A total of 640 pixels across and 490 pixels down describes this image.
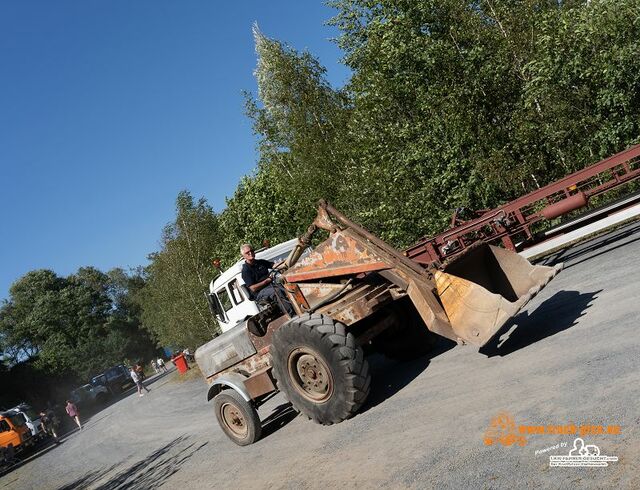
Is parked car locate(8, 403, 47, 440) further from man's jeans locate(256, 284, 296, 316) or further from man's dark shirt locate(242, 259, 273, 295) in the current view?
man's jeans locate(256, 284, 296, 316)

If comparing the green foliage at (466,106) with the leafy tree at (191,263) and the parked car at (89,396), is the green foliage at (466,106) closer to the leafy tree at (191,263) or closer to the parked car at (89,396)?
the leafy tree at (191,263)

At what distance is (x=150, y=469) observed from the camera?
1057cm

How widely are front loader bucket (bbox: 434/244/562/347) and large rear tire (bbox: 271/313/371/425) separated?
1270 millimetres

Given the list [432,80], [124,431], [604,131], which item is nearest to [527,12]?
[432,80]

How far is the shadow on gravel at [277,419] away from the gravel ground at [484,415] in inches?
1.5

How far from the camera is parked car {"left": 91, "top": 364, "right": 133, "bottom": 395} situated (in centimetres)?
4644

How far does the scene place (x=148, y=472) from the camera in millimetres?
10367

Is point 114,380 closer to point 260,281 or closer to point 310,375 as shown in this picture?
point 260,281

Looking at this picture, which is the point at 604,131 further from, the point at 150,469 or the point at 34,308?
the point at 34,308

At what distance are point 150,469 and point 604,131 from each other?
1364 centimetres

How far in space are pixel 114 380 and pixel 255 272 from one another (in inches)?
1727

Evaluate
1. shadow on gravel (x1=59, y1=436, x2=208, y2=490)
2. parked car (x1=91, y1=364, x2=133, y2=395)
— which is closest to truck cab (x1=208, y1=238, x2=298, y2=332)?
shadow on gravel (x1=59, y1=436, x2=208, y2=490)

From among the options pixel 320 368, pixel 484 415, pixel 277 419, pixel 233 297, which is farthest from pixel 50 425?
pixel 484 415

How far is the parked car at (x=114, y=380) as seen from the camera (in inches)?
1828
